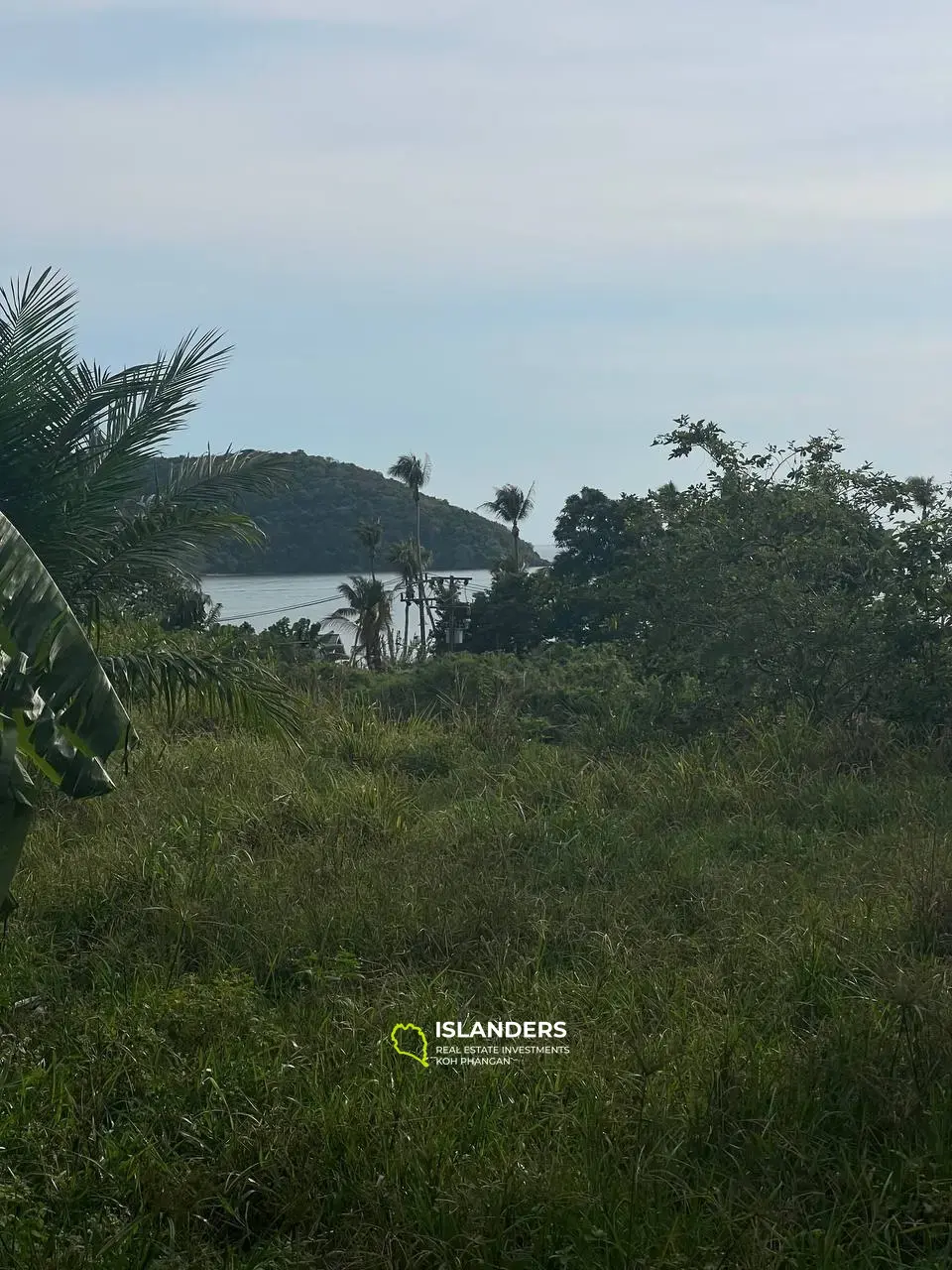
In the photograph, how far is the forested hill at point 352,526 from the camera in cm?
4194

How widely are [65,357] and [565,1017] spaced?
412cm

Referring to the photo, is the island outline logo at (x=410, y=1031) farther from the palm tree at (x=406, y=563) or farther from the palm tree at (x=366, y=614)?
the palm tree at (x=406, y=563)

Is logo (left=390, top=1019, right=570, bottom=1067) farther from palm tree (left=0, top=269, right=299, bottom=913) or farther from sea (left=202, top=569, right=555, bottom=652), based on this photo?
sea (left=202, top=569, right=555, bottom=652)

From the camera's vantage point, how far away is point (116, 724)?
13.9ft

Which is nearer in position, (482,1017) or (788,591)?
(482,1017)

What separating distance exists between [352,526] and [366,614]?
874 cm

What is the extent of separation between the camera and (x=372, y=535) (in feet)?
173

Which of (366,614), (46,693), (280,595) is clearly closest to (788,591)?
(46,693)

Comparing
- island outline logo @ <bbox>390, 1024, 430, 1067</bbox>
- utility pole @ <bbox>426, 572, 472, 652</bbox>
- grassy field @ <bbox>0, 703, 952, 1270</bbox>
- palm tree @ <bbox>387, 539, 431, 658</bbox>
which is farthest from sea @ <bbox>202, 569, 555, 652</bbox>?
island outline logo @ <bbox>390, 1024, 430, 1067</bbox>

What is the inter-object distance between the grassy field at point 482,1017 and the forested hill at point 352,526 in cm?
1747

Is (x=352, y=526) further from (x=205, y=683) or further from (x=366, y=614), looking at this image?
(x=205, y=683)

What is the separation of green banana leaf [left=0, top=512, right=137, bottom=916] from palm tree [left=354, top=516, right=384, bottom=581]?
154 ft

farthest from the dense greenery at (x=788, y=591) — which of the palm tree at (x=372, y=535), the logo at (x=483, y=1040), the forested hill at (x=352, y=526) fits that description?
the palm tree at (x=372, y=535)

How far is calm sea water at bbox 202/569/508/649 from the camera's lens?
2711 centimetres
